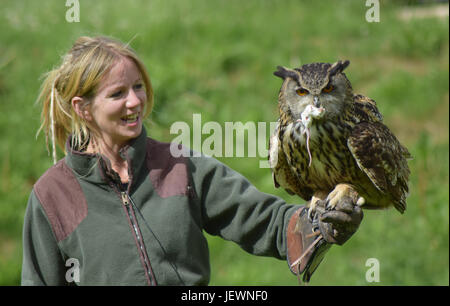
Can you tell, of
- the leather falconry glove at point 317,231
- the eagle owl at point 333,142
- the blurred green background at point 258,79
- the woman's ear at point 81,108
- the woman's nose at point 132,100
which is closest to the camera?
the leather falconry glove at point 317,231

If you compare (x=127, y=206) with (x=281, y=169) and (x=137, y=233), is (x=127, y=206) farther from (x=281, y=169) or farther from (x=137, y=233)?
(x=281, y=169)

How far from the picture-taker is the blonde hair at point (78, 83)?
2594 mm

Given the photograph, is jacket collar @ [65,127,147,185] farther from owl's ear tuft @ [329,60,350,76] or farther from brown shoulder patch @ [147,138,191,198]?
owl's ear tuft @ [329,60,350,76]

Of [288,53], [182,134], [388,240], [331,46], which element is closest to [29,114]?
[182,134]

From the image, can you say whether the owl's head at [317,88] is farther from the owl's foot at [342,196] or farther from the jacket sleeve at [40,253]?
the jacket sleeve at [40,253]

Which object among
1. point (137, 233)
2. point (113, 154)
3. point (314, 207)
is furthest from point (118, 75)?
point (314, 207)

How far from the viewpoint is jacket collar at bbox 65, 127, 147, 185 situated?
2.56m

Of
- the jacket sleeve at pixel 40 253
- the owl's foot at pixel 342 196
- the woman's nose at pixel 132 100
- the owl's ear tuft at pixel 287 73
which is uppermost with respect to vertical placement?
the owl's ear tuft at pixel 287 73

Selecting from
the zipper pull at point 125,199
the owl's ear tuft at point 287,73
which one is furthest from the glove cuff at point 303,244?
the zipper pull at point 125,199

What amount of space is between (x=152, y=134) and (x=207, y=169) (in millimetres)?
3354

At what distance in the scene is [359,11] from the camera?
709 centimetres

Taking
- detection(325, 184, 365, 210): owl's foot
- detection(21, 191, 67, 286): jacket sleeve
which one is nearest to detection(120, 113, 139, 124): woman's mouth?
detection(21, 191, 67, 286): jacket sleeve

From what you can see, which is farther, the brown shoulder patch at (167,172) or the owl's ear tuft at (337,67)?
the brown shoulder patch at (167,172)

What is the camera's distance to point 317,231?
246 cm
